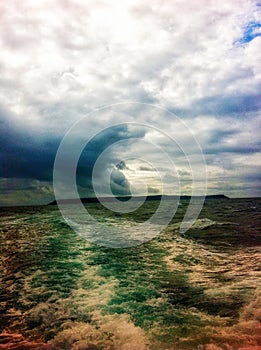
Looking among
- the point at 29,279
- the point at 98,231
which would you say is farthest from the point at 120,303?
the point at 98,231

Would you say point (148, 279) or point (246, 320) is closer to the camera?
point (246, 320)

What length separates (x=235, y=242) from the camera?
18.4 m

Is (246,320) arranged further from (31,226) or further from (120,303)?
(31,226)

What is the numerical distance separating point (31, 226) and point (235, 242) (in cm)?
1399

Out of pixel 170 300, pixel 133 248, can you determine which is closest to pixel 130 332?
pixel 170 300

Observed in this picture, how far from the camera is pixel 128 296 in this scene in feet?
31.2

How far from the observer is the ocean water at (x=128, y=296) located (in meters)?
6.82

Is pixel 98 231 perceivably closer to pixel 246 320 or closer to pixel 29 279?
pixel 29 279

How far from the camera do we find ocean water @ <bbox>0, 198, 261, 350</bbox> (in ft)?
22.4

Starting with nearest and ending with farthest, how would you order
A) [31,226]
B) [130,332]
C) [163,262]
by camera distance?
[130,332], [163,262], [31,226]

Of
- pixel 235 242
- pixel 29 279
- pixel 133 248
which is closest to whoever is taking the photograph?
pixel 29 279

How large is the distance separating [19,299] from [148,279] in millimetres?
4559

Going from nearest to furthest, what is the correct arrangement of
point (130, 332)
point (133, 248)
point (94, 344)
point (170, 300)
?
point (94, 344) → point (130, 332) → point (170, 300) → point (133, 248)

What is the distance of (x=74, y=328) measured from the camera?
7371mm
